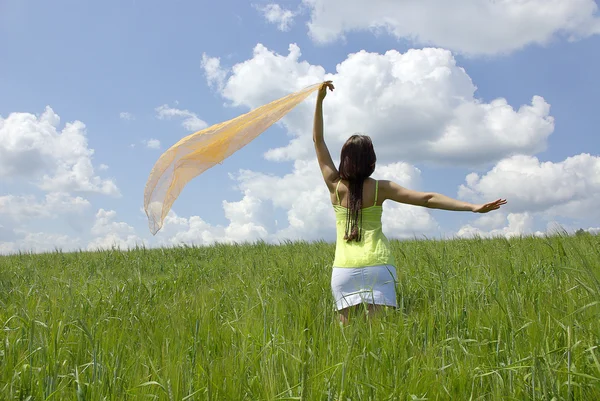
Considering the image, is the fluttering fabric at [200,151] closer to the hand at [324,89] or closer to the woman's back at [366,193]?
the hand at [324,89]

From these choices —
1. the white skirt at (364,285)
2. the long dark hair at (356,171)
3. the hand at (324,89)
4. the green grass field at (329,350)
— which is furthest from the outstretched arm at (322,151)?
the green grass field at (329,350)

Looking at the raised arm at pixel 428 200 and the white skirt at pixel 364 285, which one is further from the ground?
the raised arm at pixel 428 200

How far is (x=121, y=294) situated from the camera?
18.2 ft

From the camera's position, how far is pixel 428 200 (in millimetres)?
4309

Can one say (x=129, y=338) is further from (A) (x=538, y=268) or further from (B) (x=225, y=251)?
(B) (x=225, y=251)

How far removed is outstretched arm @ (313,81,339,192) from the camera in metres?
4.61

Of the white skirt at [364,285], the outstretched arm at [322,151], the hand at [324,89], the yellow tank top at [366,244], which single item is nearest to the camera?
the white skirt at [364,285]

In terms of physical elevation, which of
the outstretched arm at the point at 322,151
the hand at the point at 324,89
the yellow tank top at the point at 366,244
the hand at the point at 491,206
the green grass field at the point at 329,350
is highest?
the hand at the point at 324,89

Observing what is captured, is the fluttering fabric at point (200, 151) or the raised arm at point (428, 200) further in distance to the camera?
the fluttering fabric at point (200, 151)

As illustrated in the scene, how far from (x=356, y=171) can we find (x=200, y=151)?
80.4 inches

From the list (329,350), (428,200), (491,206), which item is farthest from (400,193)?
(329,350)

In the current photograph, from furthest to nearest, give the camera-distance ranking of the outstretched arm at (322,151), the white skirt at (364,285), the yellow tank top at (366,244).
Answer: the outstretched arm at (322,151) → the yellow tank top at (366,244) → the white skirt at (364,285)

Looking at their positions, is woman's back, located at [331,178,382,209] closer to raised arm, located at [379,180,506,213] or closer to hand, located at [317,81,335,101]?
raised arm, located at [379,180,506,213]

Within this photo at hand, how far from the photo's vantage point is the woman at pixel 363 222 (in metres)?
4.18
